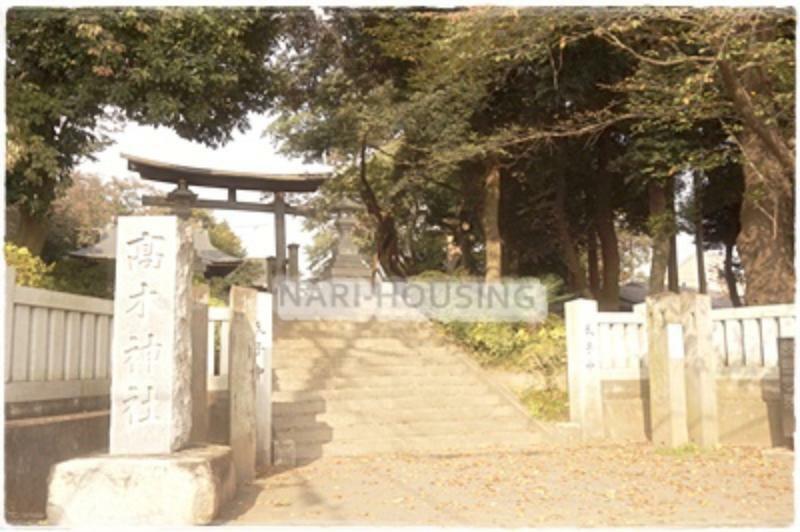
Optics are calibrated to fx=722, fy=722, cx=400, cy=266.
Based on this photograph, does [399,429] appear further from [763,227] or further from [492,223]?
[492,223]

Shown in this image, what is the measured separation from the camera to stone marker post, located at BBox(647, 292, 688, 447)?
A: 345 inches

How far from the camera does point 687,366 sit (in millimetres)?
8828

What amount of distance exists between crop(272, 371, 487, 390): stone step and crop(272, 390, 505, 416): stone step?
0.23m

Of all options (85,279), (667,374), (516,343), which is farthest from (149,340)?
(85,279)

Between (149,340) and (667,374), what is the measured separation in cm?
617

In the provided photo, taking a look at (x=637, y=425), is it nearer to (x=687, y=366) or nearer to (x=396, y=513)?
(x=687, y=366)

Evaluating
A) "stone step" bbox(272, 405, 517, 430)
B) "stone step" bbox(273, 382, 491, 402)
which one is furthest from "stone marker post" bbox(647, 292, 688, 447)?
"stone step" bbox(273, 382, 491, 402)

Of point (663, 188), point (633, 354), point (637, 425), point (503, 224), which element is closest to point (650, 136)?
point (663, 188)

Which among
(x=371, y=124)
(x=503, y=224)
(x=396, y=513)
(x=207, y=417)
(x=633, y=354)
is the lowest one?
(x=396, y=513)

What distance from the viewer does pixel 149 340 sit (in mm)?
5617

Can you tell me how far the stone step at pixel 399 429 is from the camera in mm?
9086

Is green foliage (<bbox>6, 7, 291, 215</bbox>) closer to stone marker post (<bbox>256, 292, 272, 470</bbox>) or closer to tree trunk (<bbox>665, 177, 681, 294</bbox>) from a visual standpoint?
stone marker post (<bbox>256, 292, 272, 470</bbox>)

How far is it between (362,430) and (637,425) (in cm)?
373

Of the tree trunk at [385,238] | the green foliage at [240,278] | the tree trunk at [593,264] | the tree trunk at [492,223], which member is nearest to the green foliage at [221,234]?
the green foliage at [240,278]
